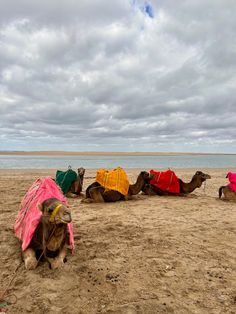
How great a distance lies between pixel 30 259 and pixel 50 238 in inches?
21.1

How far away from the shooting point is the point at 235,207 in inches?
417

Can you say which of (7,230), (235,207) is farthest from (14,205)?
(235,207)

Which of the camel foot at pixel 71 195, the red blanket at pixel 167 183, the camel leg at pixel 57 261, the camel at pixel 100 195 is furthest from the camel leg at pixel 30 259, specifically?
the red blanket at pixel 167 183

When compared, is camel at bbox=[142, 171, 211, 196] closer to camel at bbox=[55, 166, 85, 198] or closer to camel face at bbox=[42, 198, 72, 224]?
camel at bbox=[55, 166, 85, 198]

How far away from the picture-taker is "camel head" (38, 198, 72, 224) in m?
4.40

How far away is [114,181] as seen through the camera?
11516mm

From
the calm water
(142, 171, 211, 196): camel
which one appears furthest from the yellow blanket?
the calm water

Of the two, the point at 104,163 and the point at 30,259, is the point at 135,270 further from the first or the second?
the point at 104,163

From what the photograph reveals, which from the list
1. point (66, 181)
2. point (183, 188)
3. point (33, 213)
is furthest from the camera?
point (183, 188)

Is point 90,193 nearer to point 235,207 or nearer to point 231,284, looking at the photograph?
point 235,207

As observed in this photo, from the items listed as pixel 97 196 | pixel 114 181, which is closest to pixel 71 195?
pixel 97 196

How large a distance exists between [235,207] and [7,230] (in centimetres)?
753

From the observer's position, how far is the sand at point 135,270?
156 inches

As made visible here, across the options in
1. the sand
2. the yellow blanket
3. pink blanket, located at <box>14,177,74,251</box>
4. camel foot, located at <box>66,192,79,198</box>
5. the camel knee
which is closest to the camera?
the sand
